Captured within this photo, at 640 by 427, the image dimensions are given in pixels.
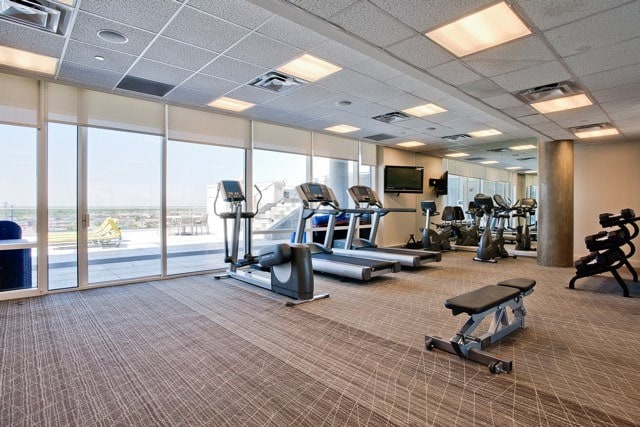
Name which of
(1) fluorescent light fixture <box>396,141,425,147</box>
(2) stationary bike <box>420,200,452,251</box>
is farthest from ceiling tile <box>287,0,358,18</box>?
(1) fluorescent light fixture <box>396,141,425,147</box>

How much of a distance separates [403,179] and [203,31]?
23.3ft

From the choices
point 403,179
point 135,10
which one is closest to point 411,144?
point 403,179

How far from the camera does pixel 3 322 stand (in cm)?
365

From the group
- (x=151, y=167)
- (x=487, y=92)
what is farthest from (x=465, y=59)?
(x=151, y=167)

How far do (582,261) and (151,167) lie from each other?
6.89 meters

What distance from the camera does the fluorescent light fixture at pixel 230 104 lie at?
18.8 feet

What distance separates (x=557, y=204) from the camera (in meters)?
6.99

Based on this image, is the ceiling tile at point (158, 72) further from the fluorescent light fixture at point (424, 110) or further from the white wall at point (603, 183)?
the white wall at point (603, 183)

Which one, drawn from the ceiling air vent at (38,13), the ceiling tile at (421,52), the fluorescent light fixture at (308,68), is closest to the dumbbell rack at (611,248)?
the ceiling tile at (421,52)

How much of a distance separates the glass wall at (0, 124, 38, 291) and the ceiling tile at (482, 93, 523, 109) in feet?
20.9

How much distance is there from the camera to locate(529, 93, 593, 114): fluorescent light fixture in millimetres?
4852

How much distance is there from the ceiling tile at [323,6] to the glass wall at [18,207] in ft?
14.3

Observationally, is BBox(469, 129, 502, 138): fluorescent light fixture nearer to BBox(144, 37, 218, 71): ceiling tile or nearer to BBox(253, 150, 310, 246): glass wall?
BBox(253, 150, 310, 246): glass wall

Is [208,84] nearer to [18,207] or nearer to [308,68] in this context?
[308,68]
